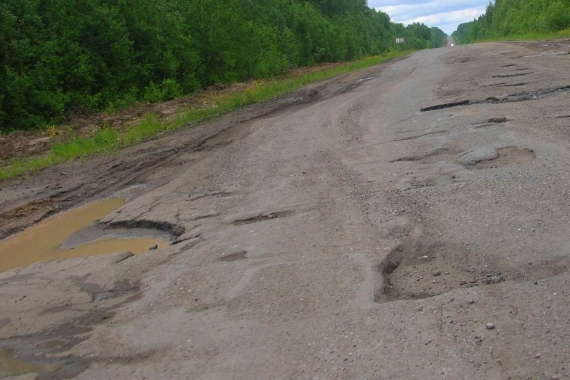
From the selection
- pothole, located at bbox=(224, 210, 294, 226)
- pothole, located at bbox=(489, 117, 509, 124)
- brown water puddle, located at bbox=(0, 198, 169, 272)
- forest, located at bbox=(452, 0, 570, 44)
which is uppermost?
forest, located at bbox=(452, 0, 570, 44)

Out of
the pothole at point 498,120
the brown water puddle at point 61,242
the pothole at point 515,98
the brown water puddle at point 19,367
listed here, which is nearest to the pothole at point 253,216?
the brown water puddle at point 61,242

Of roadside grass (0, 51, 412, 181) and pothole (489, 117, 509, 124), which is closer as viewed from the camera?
pothole (489, 117, 509, 124)

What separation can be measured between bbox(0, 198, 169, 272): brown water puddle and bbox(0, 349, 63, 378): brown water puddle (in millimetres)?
2086

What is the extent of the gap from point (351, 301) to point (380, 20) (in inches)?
4283

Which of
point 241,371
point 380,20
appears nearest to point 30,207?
point 241,371

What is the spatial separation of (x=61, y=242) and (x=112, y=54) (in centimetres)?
1414

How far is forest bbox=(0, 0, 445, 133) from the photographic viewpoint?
52.1ft

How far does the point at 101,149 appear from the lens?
11.8 m

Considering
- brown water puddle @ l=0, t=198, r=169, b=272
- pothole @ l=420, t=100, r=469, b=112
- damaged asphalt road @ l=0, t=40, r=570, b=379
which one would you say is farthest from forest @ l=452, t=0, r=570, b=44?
brown water puddle @ l=0, t=198, r=169, b=272

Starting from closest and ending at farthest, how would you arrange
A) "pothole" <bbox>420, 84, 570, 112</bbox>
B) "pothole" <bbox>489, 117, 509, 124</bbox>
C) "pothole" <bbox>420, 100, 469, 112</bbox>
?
1. "pothole" <bbox>489, 117, 509, 124</bbox>
2. "pothole" <bbox>420, 84, 570, 112</bbox>
3. "pothole" <bbox>420, 100, 469, 112</bbox>

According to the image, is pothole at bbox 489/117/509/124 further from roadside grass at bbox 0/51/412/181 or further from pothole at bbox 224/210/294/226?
roadside grass at bbox 0/51/412/181

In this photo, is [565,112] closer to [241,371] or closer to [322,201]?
[322,201]

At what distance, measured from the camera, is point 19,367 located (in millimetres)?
3814

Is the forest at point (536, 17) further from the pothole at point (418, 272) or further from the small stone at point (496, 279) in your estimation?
the small stone at point (496, 279)
